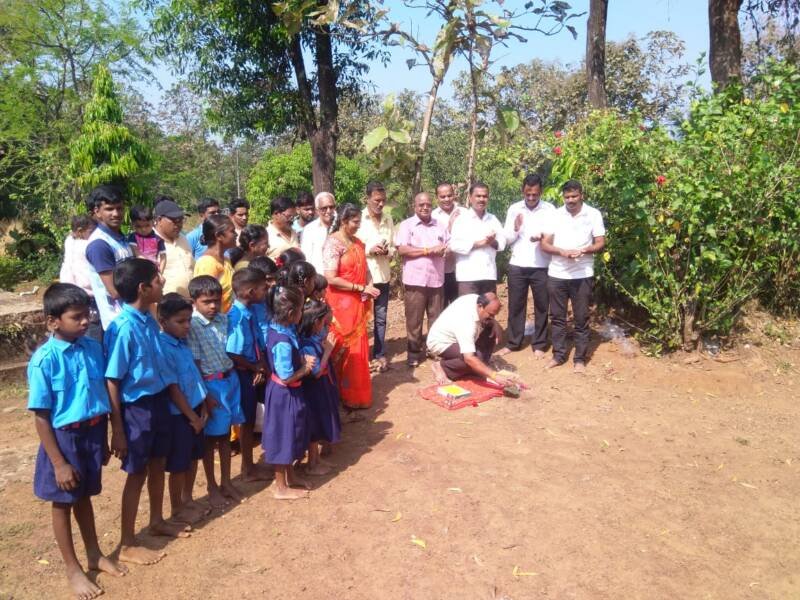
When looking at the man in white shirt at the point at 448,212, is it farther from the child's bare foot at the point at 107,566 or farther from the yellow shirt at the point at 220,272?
the child's bare foot at the point at 107,566

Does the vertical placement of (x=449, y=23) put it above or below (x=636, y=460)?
above

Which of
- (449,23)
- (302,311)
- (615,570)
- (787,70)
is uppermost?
(449,23)

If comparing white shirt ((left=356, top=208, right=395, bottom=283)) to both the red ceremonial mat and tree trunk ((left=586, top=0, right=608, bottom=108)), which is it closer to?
the red ceremonial mat

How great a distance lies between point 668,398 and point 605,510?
7.06 ft

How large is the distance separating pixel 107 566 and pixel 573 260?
179 inches

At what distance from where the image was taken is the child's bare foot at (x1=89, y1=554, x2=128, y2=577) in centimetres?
309

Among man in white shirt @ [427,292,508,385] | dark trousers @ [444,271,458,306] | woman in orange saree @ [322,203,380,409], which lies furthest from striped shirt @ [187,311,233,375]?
dark trousers @ [444,271,458,306]

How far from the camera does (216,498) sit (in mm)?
3785

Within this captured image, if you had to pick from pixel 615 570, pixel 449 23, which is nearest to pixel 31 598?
pixel 615 570

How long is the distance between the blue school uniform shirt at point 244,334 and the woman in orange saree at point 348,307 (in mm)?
1166

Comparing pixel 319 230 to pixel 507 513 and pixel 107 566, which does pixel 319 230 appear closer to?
pixel 507 513

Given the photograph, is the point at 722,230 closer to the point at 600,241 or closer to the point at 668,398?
the point at 600,241

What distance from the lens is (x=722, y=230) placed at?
5.76 m

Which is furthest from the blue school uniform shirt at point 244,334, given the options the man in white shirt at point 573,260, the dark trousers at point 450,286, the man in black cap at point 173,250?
the man in white shirt at point 573,260
